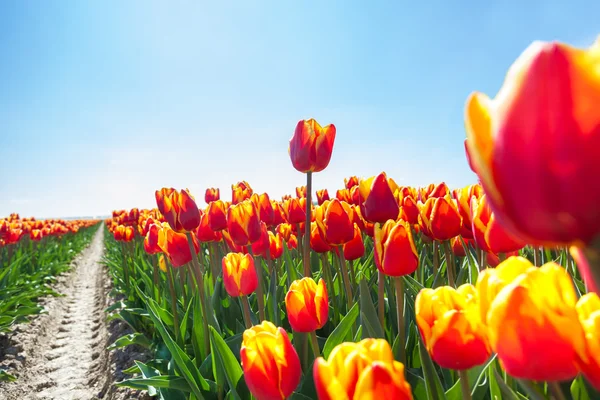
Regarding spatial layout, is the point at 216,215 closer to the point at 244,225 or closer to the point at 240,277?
the point at 244,225

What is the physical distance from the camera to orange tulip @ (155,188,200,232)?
2773mm

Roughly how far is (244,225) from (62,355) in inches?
188

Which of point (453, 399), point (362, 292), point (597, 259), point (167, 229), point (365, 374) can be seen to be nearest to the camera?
point (597, 259)

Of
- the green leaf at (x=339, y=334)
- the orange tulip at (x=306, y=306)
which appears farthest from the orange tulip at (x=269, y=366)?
the green leaf at (x=339, y=334)

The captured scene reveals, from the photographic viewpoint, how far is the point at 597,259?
0.51 metres

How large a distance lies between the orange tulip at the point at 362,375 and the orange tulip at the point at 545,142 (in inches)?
13.7

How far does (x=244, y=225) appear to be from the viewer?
8.67ft

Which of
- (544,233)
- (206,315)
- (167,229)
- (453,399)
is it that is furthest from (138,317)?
(544,233)

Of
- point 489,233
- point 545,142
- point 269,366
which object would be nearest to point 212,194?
point 489,233

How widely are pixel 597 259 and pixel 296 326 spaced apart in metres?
1.23

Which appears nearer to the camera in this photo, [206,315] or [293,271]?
[206,315]

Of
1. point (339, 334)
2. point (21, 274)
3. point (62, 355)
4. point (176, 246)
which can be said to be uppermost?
point (176, 246)

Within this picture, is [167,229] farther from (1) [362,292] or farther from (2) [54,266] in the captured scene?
(2) [54,266]

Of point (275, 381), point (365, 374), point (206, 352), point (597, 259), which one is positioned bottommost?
point (206, 352)
